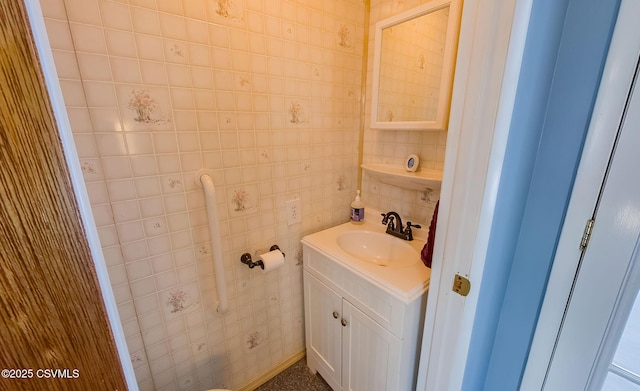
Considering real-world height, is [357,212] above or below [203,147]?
below

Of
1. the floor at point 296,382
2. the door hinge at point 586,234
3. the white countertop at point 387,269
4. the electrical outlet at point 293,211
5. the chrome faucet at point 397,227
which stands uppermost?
the door hinge at point 586,234

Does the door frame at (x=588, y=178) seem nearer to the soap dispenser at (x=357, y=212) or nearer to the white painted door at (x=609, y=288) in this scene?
the white painted door at (x=609, y=288)

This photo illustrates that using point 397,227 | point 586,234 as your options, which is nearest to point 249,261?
point 397,227

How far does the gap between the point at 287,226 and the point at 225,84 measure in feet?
2.38

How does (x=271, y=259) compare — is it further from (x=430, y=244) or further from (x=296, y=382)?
(x=296, y=382)

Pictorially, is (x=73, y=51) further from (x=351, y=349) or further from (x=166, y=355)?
(x=351, y=349)

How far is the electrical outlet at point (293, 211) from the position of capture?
4.32 feet

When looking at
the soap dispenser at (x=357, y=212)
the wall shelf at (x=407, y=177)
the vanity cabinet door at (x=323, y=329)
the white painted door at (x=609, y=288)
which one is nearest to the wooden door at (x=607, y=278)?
the white painted door at (x=609, y=288)

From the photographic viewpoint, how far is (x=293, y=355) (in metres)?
1.54

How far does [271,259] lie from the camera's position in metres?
1.19

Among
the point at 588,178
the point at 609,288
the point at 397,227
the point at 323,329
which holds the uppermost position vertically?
the point at 588,178

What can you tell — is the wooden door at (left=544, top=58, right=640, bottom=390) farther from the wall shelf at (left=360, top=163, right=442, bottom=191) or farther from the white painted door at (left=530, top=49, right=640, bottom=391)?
the wall shelf at (left=360, top=163, right=442, bottom=191)

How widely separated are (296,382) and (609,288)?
4.76 feet

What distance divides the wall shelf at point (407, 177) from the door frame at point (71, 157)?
3.72 feet
